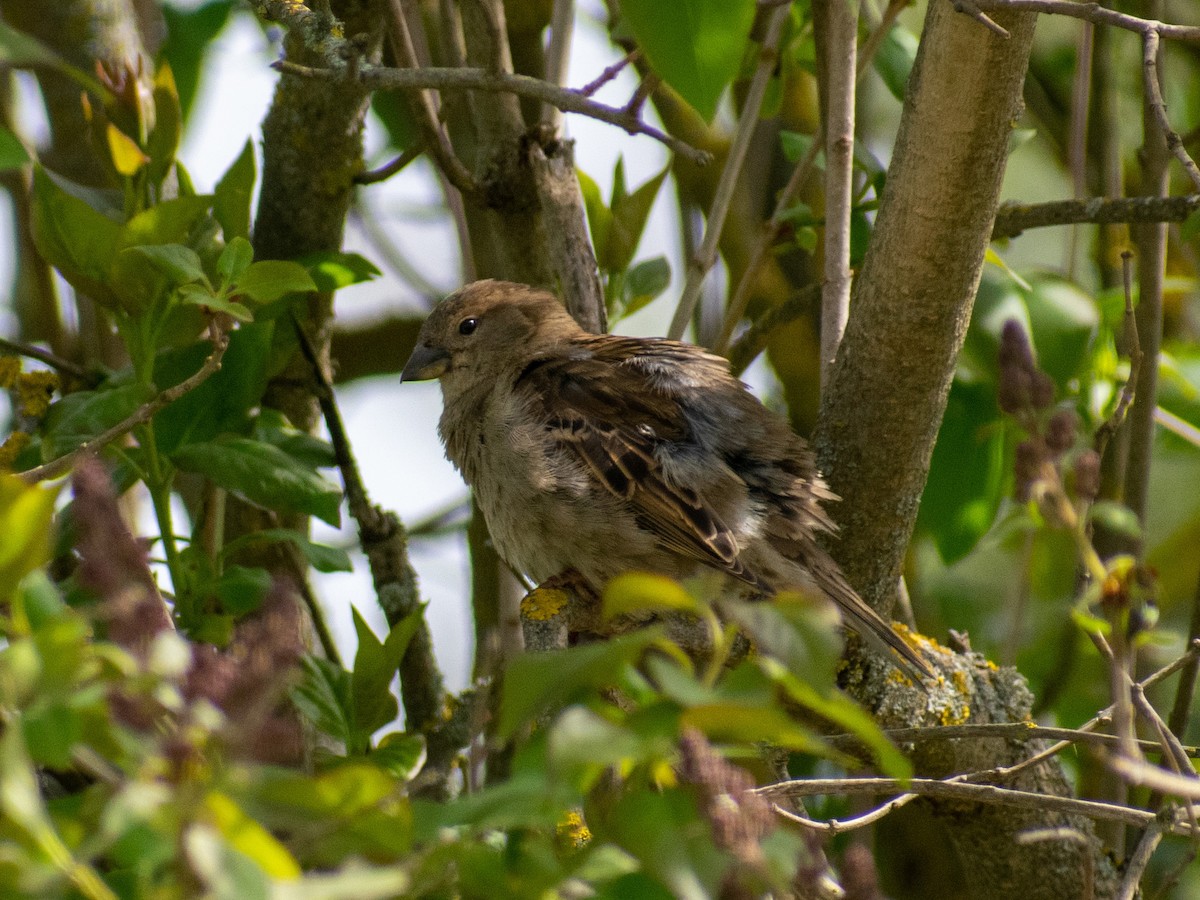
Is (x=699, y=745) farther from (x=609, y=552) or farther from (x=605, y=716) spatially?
(x=609, y=552)

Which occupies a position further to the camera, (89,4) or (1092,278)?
(1092,278)

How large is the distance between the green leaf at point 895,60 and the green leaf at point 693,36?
1.32 m

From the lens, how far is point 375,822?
1.01 m

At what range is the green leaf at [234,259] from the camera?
2.33 meters

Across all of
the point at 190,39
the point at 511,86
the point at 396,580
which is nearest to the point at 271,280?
the point at 511,86

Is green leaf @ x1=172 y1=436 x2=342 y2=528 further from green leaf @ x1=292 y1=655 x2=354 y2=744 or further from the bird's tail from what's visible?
the bird's tail

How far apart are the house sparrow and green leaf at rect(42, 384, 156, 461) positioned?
37.6 inches

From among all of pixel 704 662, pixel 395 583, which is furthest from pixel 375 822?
pixel 395 583

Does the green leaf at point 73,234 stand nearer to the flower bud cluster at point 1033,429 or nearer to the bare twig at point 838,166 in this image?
the bare twig at point 838,166

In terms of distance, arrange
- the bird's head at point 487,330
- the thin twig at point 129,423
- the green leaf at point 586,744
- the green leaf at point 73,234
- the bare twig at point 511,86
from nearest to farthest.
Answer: the green leaf at point 586,744
the thin twig at point 129,423
the bare twig at point 511,86
the green leaf at point 73,234
the bird's head at point 487,330

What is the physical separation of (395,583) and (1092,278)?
138 inches

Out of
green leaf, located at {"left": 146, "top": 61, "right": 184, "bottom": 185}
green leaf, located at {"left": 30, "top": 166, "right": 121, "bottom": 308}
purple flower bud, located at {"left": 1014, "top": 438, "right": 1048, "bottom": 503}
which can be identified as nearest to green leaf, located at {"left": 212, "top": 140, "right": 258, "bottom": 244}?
green leaf, located at {"left": 146, "top": 61, "right": 184, "bottom": 185}

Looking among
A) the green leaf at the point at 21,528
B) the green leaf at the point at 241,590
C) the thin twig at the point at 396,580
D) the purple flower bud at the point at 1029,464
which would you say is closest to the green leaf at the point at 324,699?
the green leaf at the point at 241,590

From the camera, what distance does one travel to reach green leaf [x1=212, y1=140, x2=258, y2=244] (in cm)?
286
